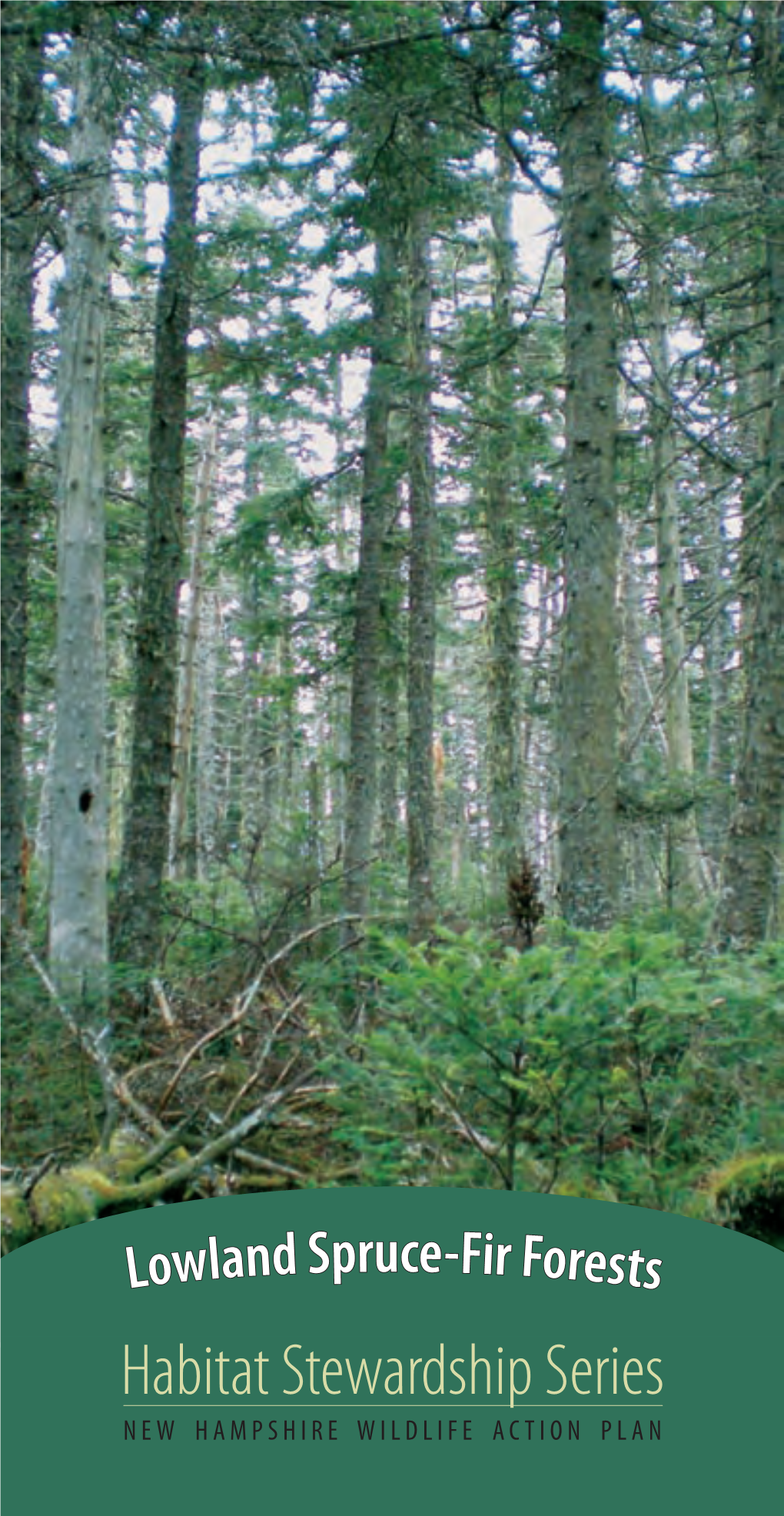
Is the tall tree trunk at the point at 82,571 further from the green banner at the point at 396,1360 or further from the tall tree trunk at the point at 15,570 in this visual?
the green banner at the point at 396,1360

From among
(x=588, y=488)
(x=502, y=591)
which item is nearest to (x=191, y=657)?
(x=502, y=591)

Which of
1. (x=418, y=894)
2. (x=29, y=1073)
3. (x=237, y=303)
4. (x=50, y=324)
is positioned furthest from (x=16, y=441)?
(x=29, y=1073)

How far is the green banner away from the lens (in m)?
1.95

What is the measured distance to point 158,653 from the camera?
881cm

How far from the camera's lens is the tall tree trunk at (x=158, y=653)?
344 inches

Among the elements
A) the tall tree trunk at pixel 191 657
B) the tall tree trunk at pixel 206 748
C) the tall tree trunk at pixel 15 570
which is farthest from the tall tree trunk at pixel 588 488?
the tall tree trunk at pixel 206 748

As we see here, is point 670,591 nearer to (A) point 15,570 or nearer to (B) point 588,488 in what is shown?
(B) point 588,488

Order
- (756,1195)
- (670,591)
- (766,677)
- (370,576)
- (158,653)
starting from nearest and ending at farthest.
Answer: (756,1195)
(766,677)
(158,653)
(370,576)
(670,591)

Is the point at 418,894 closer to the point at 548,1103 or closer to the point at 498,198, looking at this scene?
the point at 548,1103

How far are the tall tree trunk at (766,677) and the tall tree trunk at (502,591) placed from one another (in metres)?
5.09

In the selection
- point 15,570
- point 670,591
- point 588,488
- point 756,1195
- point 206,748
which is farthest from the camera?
point 206,748

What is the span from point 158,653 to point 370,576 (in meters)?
3.67

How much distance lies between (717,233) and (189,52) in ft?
19.2

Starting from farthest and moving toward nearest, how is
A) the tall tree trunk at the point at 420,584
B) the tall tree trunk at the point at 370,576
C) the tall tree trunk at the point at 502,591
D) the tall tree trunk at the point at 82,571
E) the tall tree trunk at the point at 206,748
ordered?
the tall tree trunk at the point at 206,748 < the tall tree trunk at the point at 502,591 < the tall tree trunk at the point at 370,576 < the tall tree trunk at the point at 420,584 < the tall tree trunk at the point at 82,571
